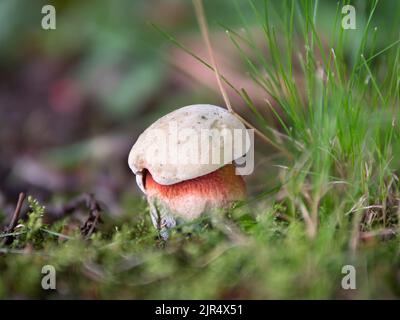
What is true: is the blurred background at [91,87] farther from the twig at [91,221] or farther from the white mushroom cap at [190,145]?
the white mushroom cap at [190,145]

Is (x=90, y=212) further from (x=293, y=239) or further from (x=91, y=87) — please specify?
(x=91, y=87)

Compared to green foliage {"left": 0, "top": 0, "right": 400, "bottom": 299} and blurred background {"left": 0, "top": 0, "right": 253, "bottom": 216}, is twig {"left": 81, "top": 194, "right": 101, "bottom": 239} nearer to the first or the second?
green foliage {"left": 0, "top": 0, "right": 400, "bottom": 299}

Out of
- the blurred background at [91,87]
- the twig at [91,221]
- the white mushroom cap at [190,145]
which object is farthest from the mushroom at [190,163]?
the blurred background at [91,87]

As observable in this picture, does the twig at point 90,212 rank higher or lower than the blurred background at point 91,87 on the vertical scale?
lower

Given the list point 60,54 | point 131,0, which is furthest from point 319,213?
point 60,54

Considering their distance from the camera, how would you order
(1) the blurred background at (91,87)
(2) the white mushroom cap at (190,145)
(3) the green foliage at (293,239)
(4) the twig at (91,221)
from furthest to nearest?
(1) the blurred background at (91,87), (4) the twig at (91,221), (2) the white mushroom cap at (190,145), (3) the green foliage at (293,239)

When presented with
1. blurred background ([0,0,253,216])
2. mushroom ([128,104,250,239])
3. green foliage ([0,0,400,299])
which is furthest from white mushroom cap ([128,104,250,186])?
blurred background ([0,0,253,216])

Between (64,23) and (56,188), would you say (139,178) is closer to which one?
(56,188)

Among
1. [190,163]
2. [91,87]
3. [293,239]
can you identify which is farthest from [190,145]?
[91,87]

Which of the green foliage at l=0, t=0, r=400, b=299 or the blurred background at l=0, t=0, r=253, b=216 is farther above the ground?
the blurred background at l=0, t=0, r=253, b=216
